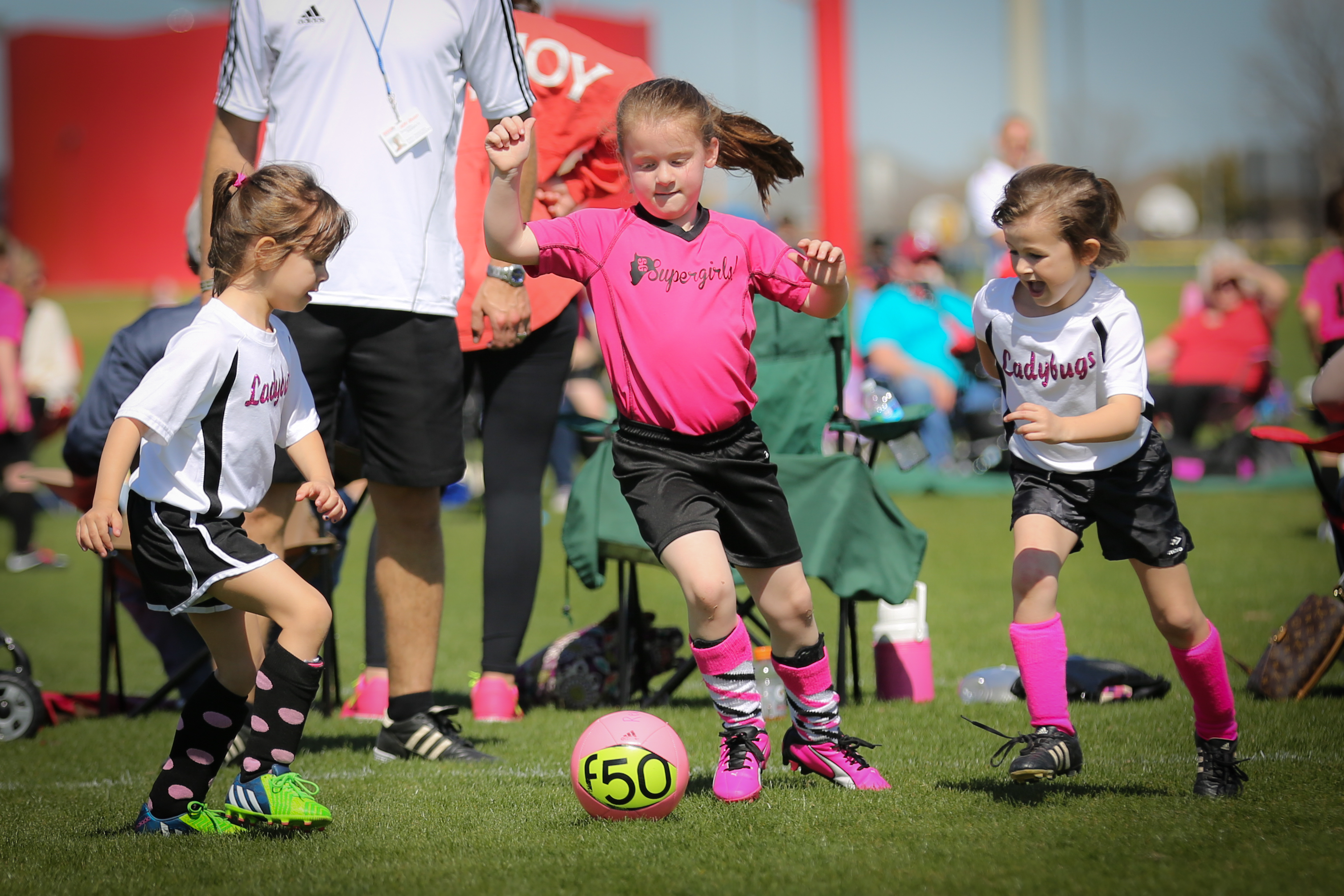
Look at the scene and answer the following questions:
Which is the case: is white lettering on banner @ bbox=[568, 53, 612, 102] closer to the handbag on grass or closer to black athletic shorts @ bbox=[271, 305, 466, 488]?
black athletic shorts @ bbox=[271, 305, 466, 488]

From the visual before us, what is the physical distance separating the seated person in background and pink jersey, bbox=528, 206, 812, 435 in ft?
28.4

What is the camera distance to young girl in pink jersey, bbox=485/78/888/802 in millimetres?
3408

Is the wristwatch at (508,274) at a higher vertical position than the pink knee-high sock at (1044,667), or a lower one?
higher

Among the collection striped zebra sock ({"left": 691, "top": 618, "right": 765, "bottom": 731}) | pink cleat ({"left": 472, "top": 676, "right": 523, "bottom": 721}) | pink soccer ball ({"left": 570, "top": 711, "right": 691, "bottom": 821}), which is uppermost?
striped zebra sock ({"left": 691, "top": 618, "right": 765, "bottom": 731})

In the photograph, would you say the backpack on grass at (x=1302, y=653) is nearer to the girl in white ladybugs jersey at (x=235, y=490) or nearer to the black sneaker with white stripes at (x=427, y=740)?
the black sneaker with white stripes at (x=427, y=740)

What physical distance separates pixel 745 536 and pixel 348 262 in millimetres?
1455

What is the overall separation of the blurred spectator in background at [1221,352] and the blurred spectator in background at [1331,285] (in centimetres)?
475

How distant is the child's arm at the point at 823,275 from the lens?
3381 millimetres

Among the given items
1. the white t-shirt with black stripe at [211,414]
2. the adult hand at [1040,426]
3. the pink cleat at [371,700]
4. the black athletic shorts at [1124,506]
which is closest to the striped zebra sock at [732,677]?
the black athletic shorts at [1124,506]

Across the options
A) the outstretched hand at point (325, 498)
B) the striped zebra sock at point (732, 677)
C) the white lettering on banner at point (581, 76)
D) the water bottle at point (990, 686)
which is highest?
the white lettering on banner at point (581, 76)

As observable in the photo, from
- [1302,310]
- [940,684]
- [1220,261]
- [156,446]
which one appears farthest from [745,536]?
[1220,261]

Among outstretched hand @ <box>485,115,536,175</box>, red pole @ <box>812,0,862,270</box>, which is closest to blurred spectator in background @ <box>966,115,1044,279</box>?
outstretched hand @ <box>485,115,536,175</box>

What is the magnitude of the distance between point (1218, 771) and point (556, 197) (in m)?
3.02

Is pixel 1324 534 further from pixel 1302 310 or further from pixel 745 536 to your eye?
pixel 745 536
